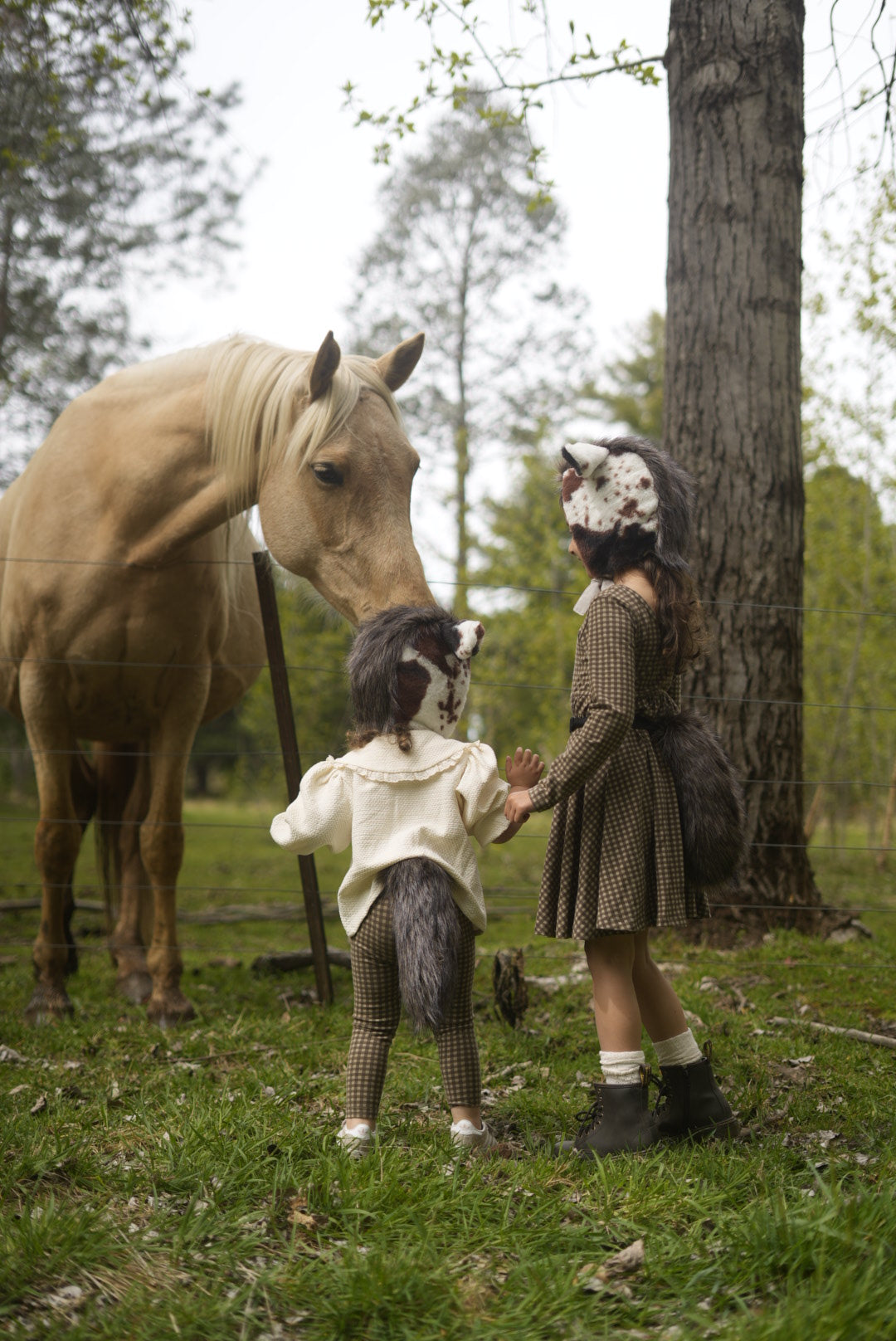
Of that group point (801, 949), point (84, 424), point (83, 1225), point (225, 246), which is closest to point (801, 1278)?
point (83, 1225)

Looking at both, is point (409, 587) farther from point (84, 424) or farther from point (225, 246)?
point (225, 246)

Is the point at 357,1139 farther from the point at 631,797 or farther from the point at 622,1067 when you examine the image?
the point at 631,797

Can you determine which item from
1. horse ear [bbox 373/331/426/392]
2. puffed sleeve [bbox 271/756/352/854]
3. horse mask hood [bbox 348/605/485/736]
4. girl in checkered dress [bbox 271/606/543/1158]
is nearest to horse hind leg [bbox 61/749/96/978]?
horse ear [bbox 373/331/426/392]

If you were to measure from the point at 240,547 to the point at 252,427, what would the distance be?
1.01 m

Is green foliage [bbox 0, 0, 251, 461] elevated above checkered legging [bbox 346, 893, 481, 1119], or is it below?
above

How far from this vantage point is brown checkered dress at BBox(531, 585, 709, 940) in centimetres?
256

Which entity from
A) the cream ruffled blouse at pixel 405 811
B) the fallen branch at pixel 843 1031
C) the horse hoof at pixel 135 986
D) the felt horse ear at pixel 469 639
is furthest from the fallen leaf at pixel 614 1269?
the horse hoof at pixel 135 986

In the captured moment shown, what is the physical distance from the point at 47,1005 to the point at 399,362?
3242 mm

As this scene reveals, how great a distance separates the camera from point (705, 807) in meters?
2.69

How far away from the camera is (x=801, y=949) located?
4797mm

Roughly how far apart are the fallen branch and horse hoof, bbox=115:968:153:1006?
3.04 m

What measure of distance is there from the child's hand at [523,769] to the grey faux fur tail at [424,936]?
1.02ft

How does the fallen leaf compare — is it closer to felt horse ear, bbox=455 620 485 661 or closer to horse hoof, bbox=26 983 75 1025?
felt horse ear, bbox=455 620 485 661

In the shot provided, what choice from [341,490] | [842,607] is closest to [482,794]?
[341,490]
